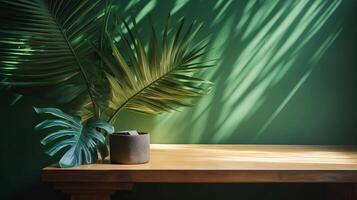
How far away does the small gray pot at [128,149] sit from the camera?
121 cm

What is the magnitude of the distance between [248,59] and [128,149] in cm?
80

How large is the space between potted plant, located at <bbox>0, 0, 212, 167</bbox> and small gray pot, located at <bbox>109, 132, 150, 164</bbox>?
5 centimetres

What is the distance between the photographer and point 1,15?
1.36 meters

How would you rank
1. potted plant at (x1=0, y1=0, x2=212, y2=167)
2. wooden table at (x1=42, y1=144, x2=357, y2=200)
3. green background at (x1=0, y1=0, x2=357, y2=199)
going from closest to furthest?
wooden table at (x1=42, y1=144, x2=357, y2=200), potted plant at (x1=0, y1=0, x2=212, y2=167), green background at (x1=0, y1=0, x2=357, y2=199)

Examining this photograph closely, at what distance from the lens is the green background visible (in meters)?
1.68

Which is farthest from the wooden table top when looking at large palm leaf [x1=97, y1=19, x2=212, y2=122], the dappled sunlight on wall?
the dappled sunlight on wall

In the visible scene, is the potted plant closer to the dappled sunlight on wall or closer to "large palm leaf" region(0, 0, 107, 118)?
"large palm leaf" region(0, 0, 107, 118)

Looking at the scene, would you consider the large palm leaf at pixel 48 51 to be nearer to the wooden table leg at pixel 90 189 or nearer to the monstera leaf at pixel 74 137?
the monstera leaf at pixel 74 137

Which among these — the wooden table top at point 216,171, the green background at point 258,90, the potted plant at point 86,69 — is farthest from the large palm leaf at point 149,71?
the green background at point 258,90

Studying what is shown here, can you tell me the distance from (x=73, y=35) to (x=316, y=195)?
1329 mm

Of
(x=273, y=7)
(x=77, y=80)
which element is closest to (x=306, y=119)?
(x=273, y=7)

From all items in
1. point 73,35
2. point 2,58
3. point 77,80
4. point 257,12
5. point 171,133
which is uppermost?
point 257,12

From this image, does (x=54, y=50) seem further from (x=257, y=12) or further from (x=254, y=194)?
(x=254, y=194)

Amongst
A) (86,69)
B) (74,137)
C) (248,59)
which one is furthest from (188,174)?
(248,59)
